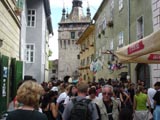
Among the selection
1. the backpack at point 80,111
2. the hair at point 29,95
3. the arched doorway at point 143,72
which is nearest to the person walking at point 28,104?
the hair at point 29,95

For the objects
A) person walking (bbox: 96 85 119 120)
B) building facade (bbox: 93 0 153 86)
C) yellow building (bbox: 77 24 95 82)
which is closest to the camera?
person walking (bbox: 96 85 119 120)

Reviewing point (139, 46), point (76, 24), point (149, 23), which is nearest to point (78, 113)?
point (139, 46)


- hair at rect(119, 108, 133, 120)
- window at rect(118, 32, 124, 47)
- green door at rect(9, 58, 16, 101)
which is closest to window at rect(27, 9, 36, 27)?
window at rect(118, 32, 124, 47)

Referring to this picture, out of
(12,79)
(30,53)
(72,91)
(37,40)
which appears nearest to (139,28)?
(12,79)

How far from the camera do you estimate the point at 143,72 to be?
57.1 feet

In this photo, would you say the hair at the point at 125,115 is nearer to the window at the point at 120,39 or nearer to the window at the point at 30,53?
the window at the point at 120,39

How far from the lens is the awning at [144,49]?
686 cm

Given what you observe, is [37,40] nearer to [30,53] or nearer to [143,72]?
[30,53]

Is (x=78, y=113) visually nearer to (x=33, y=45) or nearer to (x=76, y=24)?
(x=33, y=45)

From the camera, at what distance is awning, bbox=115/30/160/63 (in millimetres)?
6858

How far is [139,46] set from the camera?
7660 millimetres

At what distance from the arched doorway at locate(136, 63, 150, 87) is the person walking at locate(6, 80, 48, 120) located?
42.4 feet

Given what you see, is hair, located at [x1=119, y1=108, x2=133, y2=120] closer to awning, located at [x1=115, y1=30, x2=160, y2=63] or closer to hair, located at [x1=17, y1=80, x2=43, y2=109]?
hair, located at [x1=17, y1=80, x2=43, y2=109]

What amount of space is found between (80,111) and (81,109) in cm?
3
